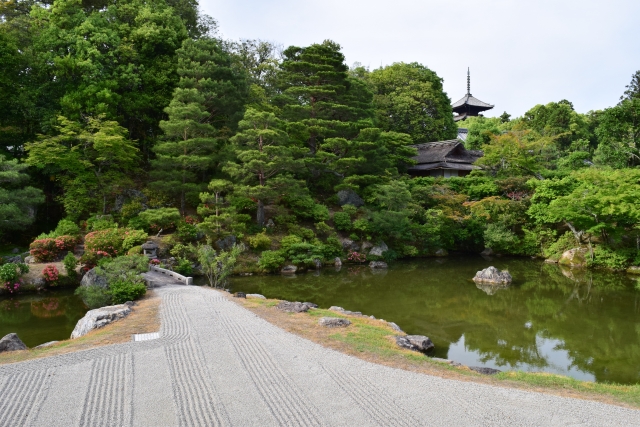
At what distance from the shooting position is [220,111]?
21.2 metres

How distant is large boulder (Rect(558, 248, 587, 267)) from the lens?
1867 centimetres

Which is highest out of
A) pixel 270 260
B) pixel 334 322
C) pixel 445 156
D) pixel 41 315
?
pixel 445 156

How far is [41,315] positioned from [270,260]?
7780 millimetres

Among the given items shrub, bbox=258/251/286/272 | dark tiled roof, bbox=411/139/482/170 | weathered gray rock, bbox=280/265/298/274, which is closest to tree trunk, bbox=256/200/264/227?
shrub, bbox=258/251/286/272

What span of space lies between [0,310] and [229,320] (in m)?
7.67

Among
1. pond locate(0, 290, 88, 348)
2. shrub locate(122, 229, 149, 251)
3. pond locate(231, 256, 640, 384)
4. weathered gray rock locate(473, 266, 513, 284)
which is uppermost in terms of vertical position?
shrub locate(122, 229, 149, 251)

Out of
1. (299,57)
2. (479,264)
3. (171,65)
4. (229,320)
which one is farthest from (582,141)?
(229,320)

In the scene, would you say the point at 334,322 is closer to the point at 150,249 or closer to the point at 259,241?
the point at 259,241

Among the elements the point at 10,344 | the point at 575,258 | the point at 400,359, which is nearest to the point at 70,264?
the point at 10,344

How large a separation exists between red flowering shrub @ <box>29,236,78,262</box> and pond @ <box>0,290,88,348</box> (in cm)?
190

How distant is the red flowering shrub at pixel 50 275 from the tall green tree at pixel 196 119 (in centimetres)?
580

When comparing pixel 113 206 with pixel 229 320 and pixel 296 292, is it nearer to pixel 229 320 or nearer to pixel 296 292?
pixel 296 292

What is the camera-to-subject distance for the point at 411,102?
99.1 feet

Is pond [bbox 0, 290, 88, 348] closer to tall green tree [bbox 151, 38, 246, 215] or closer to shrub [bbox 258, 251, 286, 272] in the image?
shrub [bbox 258, 251, 286, 272]
